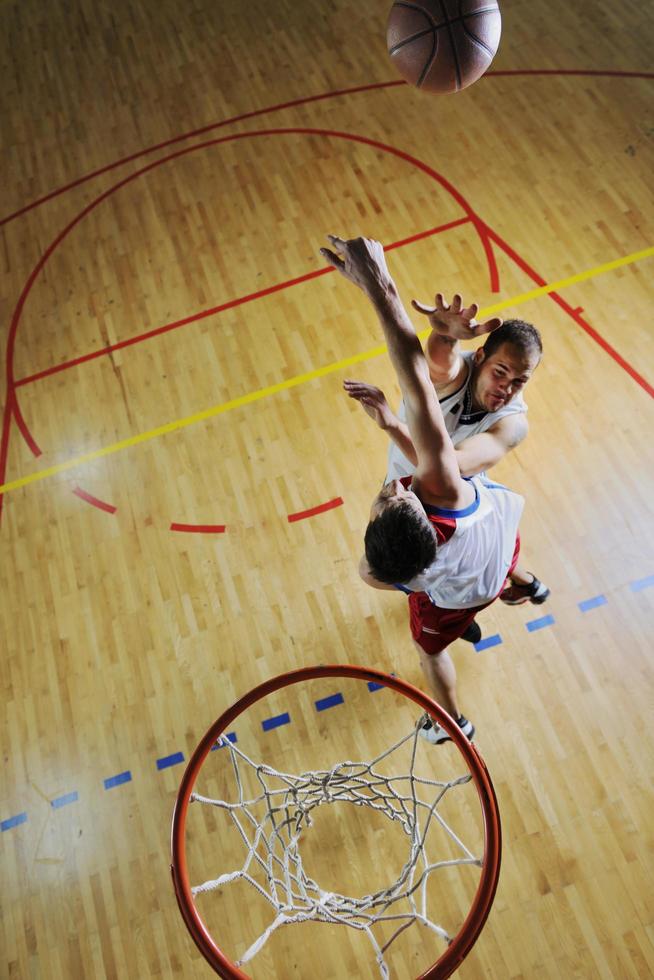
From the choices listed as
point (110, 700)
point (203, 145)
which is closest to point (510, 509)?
point (110, 700)

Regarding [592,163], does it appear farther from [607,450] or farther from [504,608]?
[504,608]

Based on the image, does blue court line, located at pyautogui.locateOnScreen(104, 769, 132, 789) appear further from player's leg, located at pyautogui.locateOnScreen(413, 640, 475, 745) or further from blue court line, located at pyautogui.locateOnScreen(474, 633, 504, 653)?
blue court line, located at pyautogui.locateOnScreen(474, 633, 504, 653)

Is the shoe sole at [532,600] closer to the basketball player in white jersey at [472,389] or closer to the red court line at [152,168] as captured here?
the basketball player in white jersey at [472,389]

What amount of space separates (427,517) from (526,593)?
1475 millimetres

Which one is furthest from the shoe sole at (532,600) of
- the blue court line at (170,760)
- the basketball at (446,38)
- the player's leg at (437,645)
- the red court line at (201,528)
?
the basketball at (446,38)

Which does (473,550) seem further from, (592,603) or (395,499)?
(592,603)

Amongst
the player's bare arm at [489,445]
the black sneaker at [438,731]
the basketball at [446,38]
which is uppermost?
the basketball at [446,38]

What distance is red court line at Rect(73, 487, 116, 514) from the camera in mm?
4656

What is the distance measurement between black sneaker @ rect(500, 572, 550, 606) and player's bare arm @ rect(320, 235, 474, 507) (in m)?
1.51

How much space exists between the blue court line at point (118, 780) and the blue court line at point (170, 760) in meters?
0.15

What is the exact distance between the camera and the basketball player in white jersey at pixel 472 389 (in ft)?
9.84

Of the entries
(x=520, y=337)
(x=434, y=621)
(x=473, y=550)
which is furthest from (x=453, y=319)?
(x=434, y=621)

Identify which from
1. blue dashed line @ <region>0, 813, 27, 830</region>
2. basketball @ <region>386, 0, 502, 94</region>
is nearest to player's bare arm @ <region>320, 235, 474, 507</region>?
basketball @ <region>386, 0, 502, 94</region>

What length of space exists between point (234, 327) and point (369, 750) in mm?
2926
